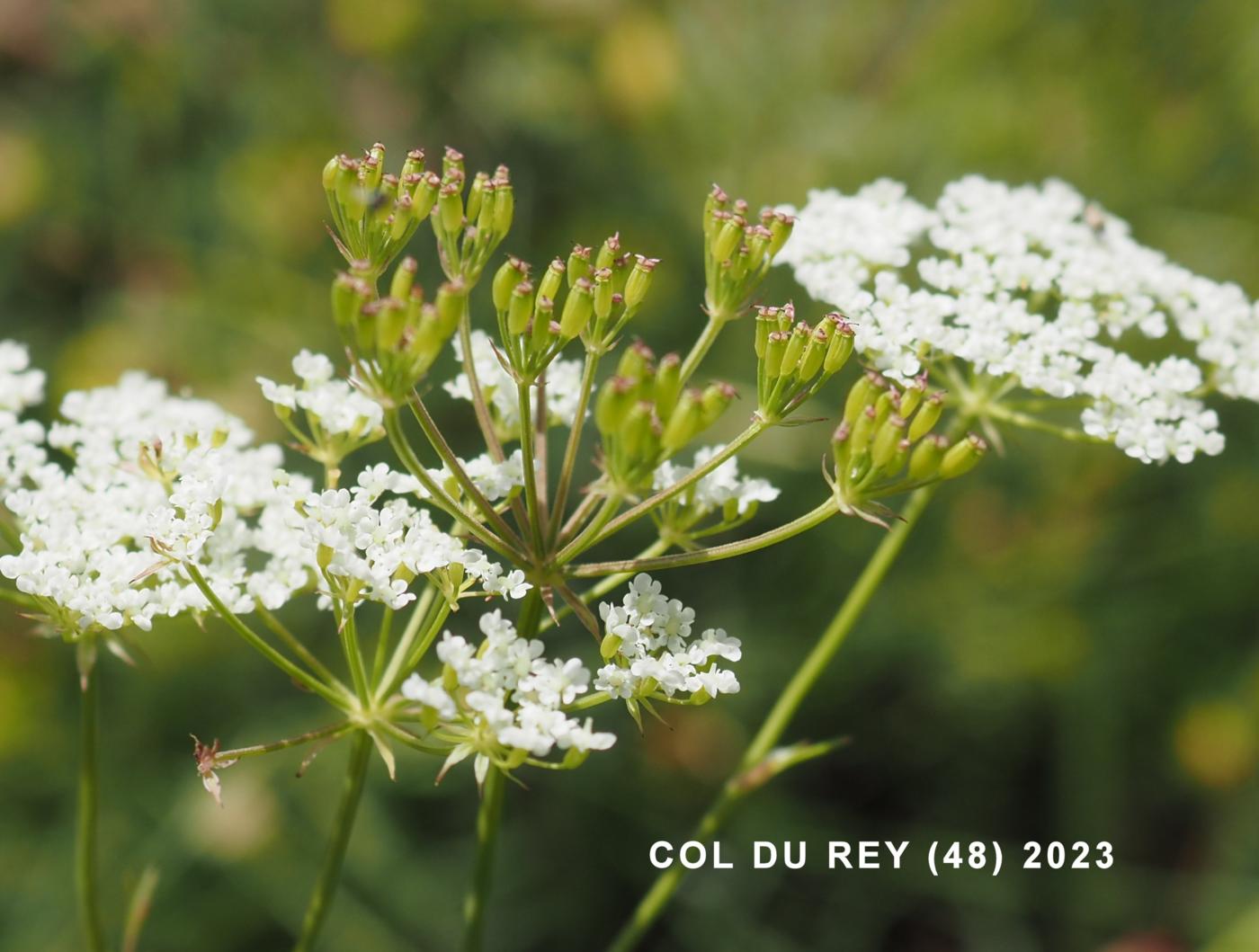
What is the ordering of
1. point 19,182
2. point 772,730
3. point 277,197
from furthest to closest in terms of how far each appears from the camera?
point 19,182 < point 277,197 < point 772,730

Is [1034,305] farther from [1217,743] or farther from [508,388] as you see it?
[1217,743]

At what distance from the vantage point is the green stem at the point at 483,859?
192cm

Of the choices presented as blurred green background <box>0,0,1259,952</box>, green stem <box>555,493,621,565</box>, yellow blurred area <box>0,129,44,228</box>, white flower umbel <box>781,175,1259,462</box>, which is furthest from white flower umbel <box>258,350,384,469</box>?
yellow blurred area <box>0,129,44,228</box>

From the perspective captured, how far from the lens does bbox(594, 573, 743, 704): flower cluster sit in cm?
169

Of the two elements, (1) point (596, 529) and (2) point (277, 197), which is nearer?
(1) point (596, 529)

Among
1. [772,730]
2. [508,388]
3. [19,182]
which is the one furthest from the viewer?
[19,182]

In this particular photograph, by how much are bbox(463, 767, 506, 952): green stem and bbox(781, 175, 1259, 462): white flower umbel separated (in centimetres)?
98

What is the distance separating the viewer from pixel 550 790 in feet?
17.0

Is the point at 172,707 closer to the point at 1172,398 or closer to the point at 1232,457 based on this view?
the point at 1172,398

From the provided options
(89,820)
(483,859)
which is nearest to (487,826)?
(483,859)

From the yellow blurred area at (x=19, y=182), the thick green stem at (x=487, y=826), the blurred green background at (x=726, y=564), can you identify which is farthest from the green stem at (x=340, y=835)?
the yellow blurred area at (x=19, y=182)

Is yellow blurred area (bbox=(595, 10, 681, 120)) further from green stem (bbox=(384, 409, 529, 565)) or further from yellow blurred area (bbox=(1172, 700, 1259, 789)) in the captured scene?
green stem (bbox=(384, 409, 529, 565))

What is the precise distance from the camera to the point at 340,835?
1947 mm

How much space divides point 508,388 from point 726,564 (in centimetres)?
363
